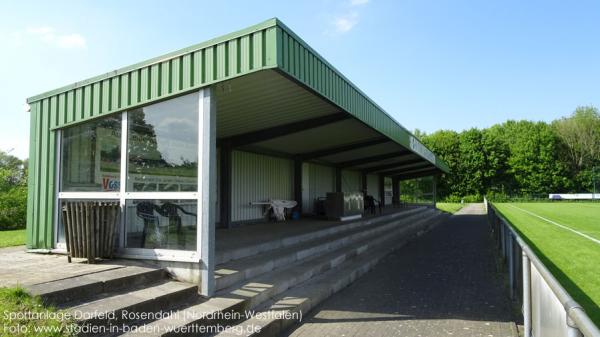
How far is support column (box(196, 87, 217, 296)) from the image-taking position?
5254 millimetres

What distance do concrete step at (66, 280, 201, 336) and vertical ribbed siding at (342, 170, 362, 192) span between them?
52.6 feet

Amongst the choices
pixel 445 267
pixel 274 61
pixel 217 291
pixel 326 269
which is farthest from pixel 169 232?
pixel 445 267

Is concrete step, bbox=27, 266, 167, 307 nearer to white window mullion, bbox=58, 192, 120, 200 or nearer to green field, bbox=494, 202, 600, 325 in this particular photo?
white window mullion, bbox=58, 192, 120, 200

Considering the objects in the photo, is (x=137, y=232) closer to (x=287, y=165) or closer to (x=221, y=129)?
(x=221, y=129)

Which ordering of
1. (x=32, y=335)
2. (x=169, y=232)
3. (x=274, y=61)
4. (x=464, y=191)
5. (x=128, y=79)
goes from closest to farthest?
(x=32, y=335) < (x=274, y=61) < (x=169, y=232) < (x=128, y=79) < (x=464, y=191)

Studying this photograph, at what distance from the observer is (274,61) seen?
5051mm

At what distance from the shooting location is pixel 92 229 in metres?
5.87

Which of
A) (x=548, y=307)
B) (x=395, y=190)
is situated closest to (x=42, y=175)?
(x=548, y=307)

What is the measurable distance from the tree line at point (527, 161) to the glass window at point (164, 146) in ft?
190

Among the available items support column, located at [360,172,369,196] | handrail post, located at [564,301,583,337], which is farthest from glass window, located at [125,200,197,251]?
support column, located at [360,172,369,196]

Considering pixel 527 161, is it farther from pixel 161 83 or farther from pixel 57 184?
pixel 57 184

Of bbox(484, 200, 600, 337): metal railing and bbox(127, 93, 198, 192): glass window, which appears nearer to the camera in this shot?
bbox(484, 200, 600, 337): metal railing

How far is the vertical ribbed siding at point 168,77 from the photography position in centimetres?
517

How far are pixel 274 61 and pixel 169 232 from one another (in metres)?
2.76
